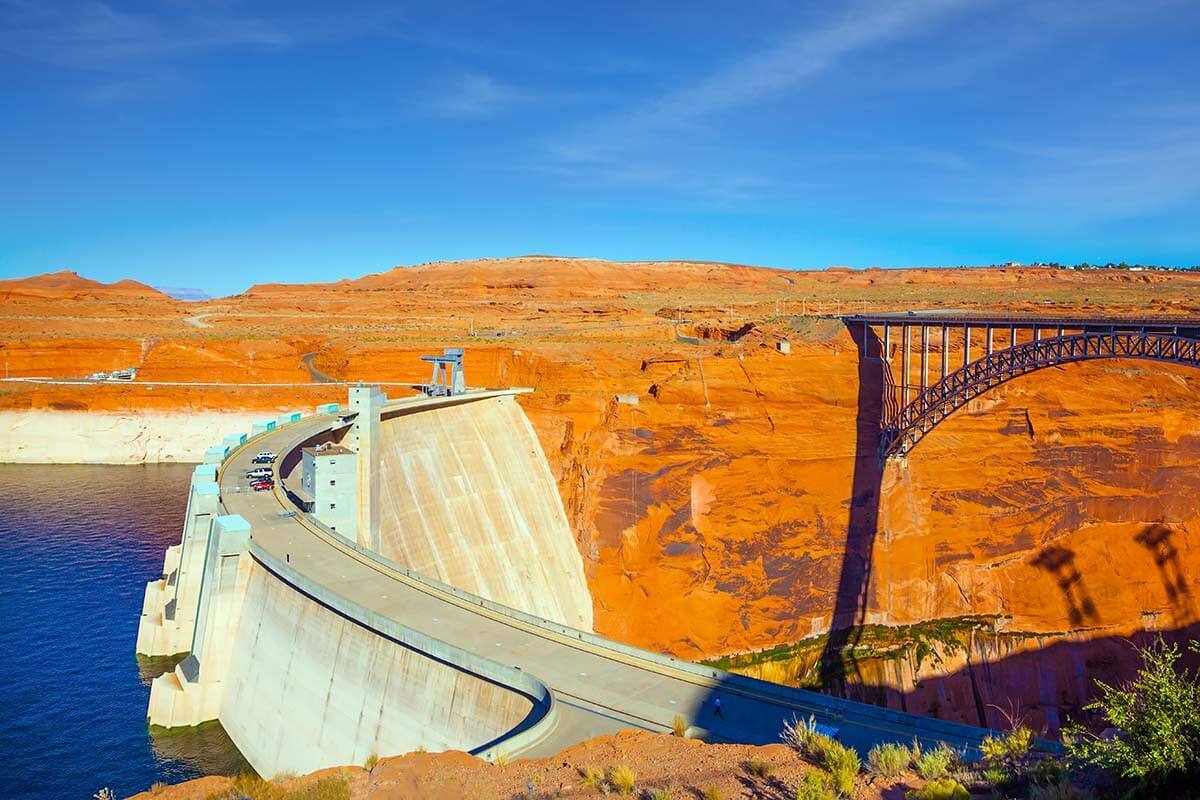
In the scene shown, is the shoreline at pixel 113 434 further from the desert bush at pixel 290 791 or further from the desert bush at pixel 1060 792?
the desert bush at pixel 1060 792

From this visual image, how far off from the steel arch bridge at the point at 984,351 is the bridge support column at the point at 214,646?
28.3 meters

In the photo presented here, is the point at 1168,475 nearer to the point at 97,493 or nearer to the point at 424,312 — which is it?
the point at 97,493

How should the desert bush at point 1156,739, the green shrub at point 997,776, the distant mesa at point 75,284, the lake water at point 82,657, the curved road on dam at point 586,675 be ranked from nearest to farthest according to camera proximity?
the desert bush at point 1156,739, the green shrub at point 997,776, the curved road on dam at point 586,675, the lake water at point 82,657, the distant mesa at point 75,284

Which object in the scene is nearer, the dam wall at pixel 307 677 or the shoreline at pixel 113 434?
the dam wall at pixel 307 677

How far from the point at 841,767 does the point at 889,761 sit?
0.64 m

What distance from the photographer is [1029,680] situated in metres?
39.2

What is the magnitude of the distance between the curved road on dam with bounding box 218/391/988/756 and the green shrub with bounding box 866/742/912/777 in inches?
130

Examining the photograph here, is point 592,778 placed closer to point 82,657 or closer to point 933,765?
point 933,765

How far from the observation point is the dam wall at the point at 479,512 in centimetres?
3331

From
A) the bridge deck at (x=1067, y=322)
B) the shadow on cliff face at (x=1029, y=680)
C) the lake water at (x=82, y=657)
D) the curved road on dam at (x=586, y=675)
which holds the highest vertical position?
the bridge deck at (x=1067, y=322)

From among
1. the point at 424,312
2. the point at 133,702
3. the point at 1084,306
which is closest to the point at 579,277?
the point at 424,312

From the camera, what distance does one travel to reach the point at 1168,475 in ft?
136

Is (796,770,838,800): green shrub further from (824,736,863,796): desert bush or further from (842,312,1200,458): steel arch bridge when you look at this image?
(842,312,1200,458): steel arch bridge

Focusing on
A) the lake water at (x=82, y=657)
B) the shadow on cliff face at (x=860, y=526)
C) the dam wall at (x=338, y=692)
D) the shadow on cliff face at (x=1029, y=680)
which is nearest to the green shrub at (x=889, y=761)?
the dam wall at (x=338, y=692)
